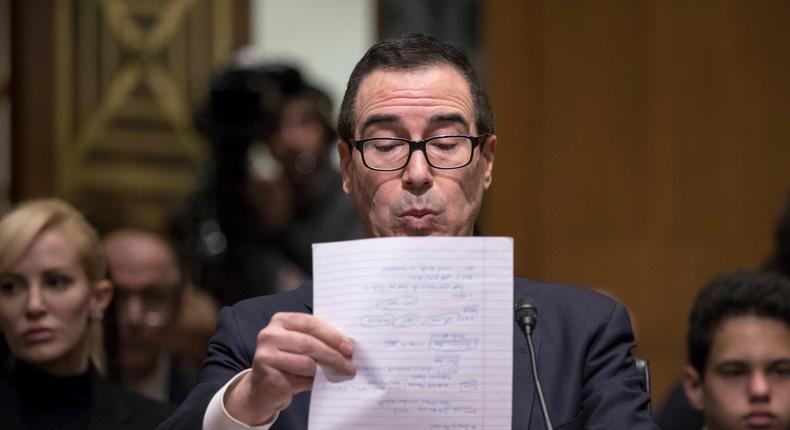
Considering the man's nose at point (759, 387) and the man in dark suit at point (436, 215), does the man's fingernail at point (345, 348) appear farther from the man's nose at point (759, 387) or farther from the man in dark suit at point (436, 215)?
the man's nose at point (759, 387)

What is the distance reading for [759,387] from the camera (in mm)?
3695

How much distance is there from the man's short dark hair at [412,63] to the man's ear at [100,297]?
120 centimetres

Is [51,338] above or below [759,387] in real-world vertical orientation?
above

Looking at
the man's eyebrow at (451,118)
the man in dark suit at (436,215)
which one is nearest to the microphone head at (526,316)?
the man in dark suit at (436,215)

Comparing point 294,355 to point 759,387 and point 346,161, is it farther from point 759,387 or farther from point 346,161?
point 759,387

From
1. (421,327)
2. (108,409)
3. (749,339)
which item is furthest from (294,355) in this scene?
(749,339)

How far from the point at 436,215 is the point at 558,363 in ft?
1.24

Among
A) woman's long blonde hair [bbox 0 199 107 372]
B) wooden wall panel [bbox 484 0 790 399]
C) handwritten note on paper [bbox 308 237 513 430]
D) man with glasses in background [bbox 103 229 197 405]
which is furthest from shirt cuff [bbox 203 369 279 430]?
wooden wall panel [bbox 484 0 790 399]

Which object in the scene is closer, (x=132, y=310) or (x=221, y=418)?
(x=221, y=418)

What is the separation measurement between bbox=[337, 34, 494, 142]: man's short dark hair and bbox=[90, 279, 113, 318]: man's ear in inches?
47.1

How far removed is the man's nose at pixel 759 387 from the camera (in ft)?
12.1

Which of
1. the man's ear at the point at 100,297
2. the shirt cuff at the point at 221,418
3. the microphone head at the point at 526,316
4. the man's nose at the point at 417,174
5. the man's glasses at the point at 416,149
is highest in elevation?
the man's glasses at the point at 416,149

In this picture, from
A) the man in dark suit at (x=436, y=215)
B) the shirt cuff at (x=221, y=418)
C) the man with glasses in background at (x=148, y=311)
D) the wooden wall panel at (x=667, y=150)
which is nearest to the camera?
the shirt cuff at (x=221, y=418)

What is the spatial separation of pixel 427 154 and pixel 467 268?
48cm
